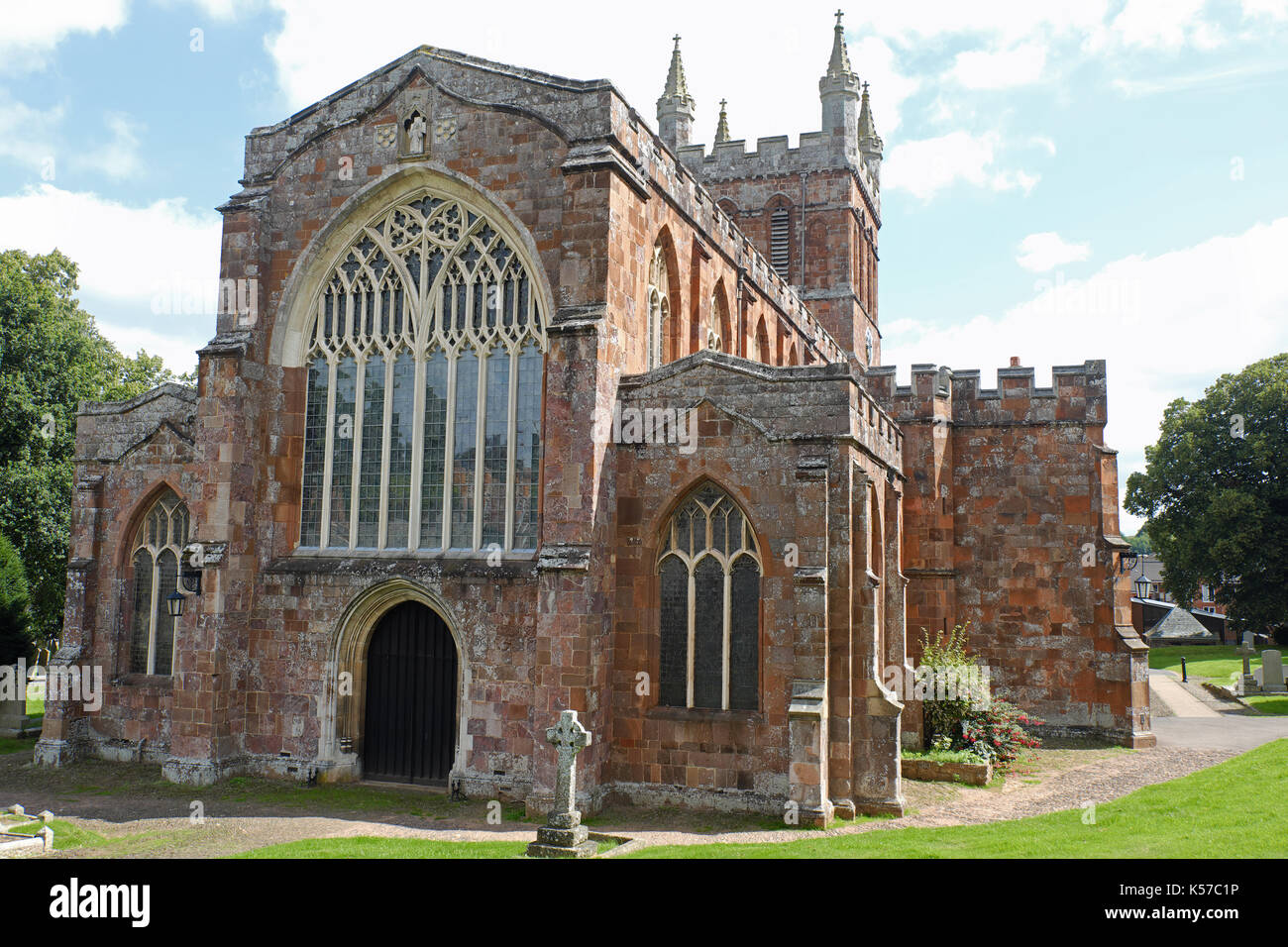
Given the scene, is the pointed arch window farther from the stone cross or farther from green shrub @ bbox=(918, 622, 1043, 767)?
green shrub @ bbox=(918, 622, 1043, 767)

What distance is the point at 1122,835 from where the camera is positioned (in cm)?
1144

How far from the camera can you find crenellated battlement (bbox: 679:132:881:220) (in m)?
35.5

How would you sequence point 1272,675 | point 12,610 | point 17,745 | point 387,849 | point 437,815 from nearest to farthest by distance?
point 387,849
point 437,815
point 17,745
point 12,610
point 1272,675

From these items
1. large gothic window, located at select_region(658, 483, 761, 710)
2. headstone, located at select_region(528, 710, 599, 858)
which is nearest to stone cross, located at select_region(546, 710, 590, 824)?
headstone, located at select_region(528, 710, 599, 858)

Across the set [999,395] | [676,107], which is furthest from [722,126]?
[999,395]

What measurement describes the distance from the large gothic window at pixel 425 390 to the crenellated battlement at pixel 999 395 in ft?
40.5

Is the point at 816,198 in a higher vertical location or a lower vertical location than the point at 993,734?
higher

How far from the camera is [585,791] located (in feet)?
44.9

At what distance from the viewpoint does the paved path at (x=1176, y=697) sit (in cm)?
2695

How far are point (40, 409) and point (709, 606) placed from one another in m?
21.9

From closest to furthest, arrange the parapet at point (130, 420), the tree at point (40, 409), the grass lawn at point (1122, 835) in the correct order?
the grass lawn at point (1122, 835), the parapet at point (130, 420), the tree at point (40, 409)

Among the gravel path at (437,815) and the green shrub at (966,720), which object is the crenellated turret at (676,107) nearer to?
the green shrub at (966,720)

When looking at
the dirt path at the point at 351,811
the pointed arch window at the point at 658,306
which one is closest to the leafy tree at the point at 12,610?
the dirt path at the point at 351,811

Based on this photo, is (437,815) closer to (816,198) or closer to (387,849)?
(387,849)
